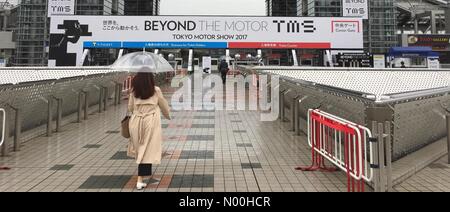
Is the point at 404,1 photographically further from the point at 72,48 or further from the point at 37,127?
the point at 37,127

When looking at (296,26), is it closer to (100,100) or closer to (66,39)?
(66,39)

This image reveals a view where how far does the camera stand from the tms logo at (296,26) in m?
34.7

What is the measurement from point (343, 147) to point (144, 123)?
2.80 meters

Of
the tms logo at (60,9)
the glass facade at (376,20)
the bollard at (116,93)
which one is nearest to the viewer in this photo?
the bollard at (116,93)

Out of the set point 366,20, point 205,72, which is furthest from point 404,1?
point 205,72

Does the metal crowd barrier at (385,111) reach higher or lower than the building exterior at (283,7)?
lower

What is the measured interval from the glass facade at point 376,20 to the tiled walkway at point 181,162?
52326 mm

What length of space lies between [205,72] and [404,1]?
47.2m

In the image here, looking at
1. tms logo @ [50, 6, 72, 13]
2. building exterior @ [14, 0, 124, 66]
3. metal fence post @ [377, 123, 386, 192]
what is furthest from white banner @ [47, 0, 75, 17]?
metal fence post @ [377, 123, 386, 192]

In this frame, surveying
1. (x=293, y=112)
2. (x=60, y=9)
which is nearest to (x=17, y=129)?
(x=293, y=112)

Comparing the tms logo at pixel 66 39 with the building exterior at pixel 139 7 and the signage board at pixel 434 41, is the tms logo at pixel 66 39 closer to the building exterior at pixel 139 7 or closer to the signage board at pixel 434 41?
the signage board at pixel 434 41

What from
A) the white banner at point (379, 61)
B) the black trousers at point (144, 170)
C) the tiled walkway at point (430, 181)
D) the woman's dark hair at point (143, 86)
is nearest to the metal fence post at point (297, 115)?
the tiled walkway at point (430, 181)

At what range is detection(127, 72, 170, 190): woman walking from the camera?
448 centimetres

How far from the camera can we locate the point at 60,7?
169 ft
